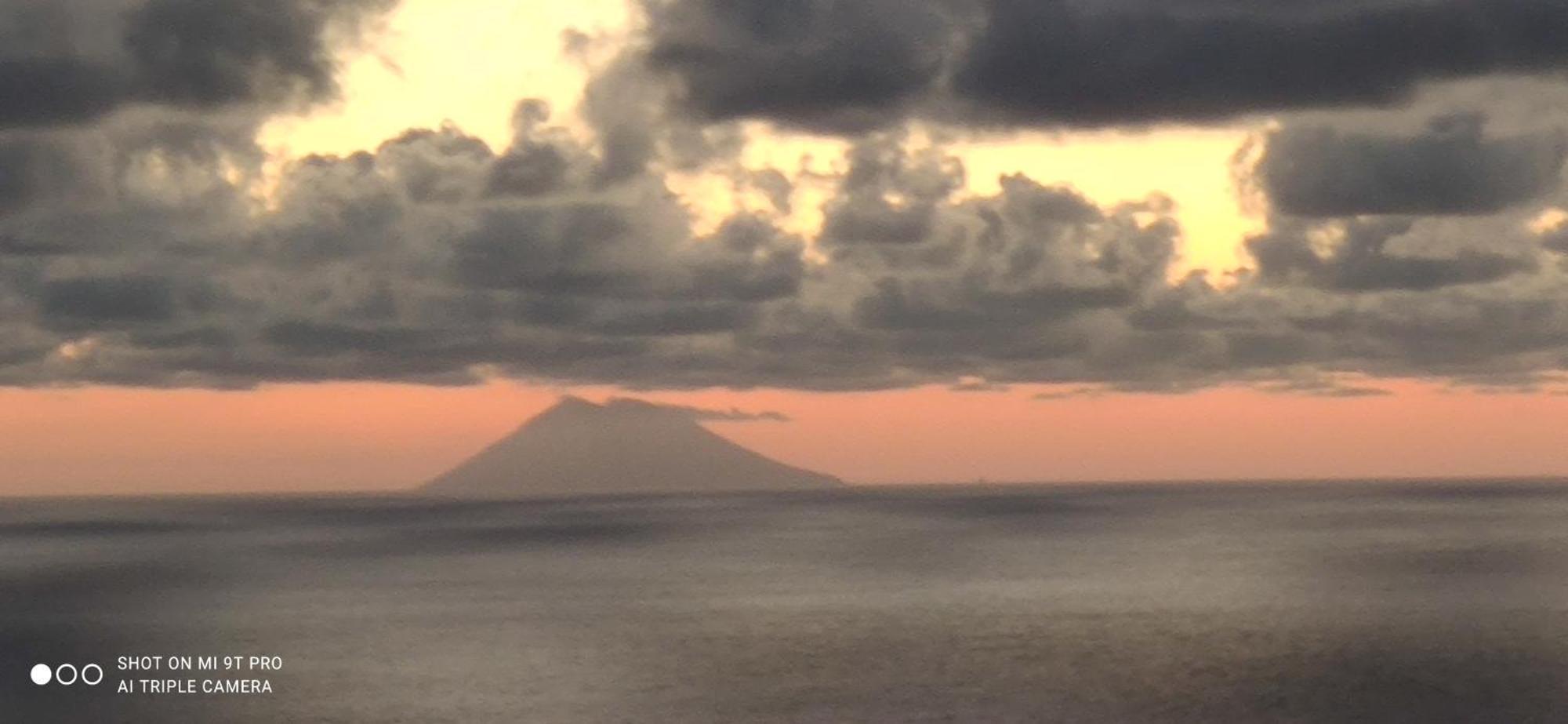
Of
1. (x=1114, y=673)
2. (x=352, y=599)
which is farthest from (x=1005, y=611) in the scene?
(x=352, y=599)

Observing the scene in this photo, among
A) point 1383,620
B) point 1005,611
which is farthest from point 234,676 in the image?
point 1383,620

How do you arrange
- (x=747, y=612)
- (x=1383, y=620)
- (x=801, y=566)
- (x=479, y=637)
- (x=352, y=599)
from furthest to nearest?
(x=801, y=566)
(x=352, y=599)
(x=747, y=612)
(x=1383, y=620)
(x=479, y=637)

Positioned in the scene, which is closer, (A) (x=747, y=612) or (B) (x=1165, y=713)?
(B) (x=1165, y=713)

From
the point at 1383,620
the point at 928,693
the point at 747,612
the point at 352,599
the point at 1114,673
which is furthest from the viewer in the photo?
the point at 352,599

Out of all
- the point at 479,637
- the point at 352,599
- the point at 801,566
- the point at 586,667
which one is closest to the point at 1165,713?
the point at 586,667

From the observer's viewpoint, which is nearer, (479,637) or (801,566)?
(479,637)

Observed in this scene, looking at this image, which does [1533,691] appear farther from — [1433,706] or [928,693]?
[928,693]

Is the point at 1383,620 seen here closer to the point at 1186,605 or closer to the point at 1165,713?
the point at 1186,605

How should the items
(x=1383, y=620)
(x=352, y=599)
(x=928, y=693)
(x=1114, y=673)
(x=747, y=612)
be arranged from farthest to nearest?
(x=352, y=599)
(x=747, y=612)
(x=1383, y=620)
(x=1114, y=673)
(x=928, y=693)

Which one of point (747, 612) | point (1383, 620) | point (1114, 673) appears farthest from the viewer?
point (747, 612)
